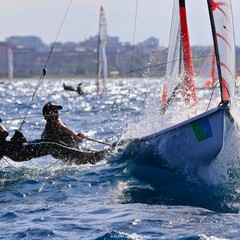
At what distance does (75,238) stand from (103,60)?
27.6m

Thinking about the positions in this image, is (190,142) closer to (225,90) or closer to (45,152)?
(225,90)

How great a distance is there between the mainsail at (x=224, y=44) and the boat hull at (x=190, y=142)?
30 centimetres

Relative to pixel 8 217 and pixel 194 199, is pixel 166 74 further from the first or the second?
pixel 8 217

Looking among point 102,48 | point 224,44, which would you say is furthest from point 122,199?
point 102,48

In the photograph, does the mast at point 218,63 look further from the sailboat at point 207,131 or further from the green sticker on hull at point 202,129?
the green sticker on hull at point 202,129

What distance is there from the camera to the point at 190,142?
819 cm

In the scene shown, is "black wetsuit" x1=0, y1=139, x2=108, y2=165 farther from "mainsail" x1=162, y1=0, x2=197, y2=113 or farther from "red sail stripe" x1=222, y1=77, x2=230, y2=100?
"red sail stripe" x1=222, y1=77, x2=230, y2=100

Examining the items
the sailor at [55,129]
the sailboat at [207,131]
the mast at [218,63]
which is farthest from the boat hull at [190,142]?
the sailor at [55,129]

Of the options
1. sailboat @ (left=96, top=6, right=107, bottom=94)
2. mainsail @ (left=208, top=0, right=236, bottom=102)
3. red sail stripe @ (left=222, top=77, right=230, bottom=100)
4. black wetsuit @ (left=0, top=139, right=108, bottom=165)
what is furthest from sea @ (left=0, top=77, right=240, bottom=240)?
sailboat @ (left=96, top=6, right=107, bottom=94)

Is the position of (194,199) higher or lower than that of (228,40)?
lower

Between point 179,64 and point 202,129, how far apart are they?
2.38 metres

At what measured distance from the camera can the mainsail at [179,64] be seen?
9.91 metres

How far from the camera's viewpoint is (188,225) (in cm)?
640

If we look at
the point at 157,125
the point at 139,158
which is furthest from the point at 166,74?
the point at 139,158
